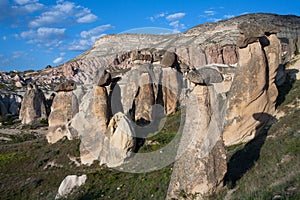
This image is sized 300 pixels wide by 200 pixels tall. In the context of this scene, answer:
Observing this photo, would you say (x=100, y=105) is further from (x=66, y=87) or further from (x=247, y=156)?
(x=247, y=156)

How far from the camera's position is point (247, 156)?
9.41 m

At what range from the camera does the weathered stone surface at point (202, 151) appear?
7.20m

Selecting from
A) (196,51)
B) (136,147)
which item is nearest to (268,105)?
(136,147)

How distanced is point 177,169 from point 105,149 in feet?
21.4

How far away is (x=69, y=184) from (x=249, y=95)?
6.69m

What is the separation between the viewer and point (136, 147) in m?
13.5

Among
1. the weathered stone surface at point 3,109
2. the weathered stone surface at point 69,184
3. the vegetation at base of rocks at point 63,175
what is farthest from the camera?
the weathered stone surface at point 3,109

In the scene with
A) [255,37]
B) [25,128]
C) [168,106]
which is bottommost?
[25,128]

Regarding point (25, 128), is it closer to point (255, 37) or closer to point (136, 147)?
point (136, 147)

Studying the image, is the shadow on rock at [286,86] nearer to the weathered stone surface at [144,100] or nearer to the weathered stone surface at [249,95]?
the weathered stone surface at [249,95]

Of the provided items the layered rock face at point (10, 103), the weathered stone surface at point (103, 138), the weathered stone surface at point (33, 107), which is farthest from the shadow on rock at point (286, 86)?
the layered rock face at point (10, 103)

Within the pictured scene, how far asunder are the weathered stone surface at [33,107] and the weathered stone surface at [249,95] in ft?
78.7

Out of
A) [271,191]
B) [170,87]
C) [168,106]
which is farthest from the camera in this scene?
[170,87]

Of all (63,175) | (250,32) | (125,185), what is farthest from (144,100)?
(125,185)
